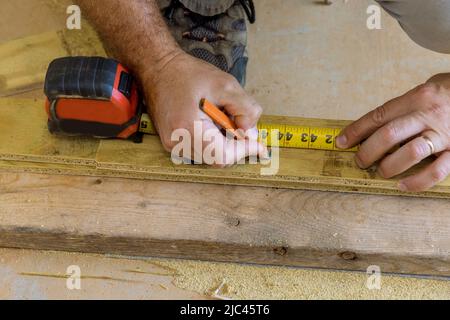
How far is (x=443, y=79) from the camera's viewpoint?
175 centimetres

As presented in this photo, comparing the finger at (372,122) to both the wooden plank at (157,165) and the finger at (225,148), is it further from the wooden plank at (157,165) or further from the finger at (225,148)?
the finger at (225,148)

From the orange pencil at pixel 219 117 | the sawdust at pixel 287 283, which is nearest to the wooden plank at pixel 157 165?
the orange pencil at pixel 219 117

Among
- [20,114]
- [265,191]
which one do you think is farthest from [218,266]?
[20,114]

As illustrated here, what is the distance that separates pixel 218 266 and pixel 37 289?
25.8 inches

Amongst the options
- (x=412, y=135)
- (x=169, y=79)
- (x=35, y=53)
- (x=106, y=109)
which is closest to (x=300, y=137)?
(x=412, y=135)

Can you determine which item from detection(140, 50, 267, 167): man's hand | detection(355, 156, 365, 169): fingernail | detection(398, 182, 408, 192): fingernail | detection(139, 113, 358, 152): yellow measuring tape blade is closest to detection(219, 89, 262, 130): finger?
detection(140, 50, 267, 167): man's hand

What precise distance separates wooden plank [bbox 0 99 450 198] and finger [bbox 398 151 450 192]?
0.15ft

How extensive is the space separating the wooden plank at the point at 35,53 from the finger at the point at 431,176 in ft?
4.27

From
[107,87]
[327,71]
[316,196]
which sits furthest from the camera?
[327,71]

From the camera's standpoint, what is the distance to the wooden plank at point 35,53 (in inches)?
80.1

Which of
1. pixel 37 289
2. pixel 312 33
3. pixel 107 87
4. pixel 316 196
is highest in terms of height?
pixel 312 33

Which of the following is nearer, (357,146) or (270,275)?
(357,146)

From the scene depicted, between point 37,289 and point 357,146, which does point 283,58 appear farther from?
point 37,289

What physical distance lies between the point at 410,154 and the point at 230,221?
606mm
